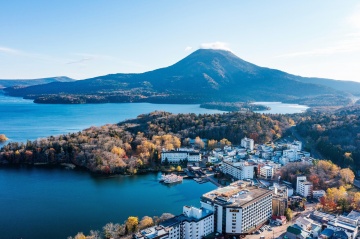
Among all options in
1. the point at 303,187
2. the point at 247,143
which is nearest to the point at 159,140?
the point at 247,143

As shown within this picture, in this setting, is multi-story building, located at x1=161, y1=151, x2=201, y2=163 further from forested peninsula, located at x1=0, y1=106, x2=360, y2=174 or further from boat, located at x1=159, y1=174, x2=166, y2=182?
boat, located at x1=159, y1=174, x2=166, y2=182

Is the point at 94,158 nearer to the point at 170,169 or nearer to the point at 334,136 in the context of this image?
the point at 170,169

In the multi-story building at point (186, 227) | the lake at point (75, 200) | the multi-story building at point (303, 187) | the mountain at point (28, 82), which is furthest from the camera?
the mountain at point (28, 82)

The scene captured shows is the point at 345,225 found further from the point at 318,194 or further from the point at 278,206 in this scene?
the point at 318,194

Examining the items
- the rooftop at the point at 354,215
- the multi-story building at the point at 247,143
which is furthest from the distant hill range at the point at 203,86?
the rooftop at the point at 354,215

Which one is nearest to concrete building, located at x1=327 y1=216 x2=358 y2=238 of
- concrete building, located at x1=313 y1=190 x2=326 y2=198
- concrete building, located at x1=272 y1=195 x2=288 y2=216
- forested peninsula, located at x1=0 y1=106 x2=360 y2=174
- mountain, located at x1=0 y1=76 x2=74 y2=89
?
concrete building, located at x1=272 y1=195 x2=288 y2=216

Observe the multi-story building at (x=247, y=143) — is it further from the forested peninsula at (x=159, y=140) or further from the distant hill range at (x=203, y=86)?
the distant hill range at (x=203, y=86)
